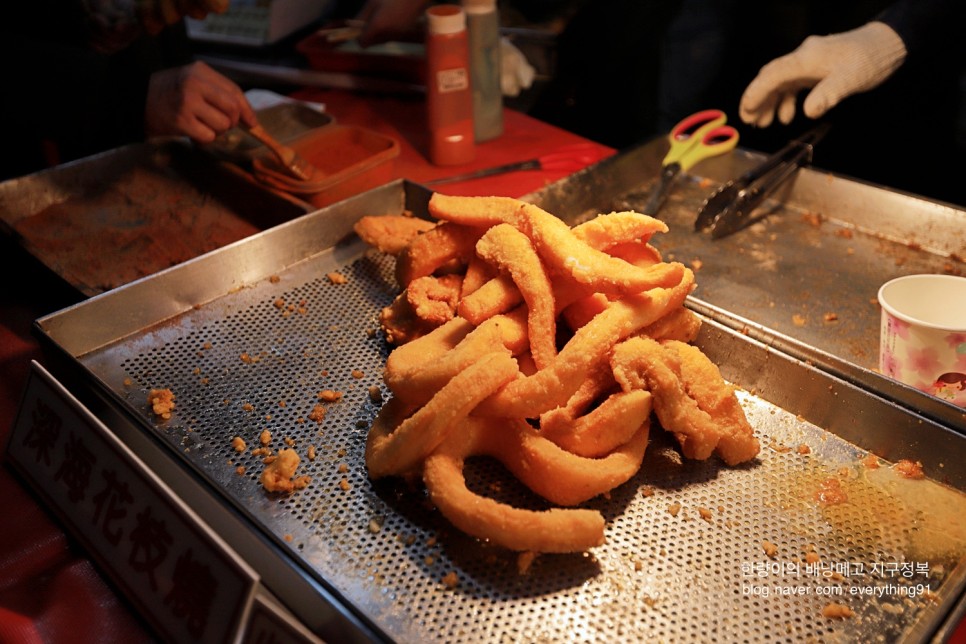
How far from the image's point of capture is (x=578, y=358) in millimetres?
1329

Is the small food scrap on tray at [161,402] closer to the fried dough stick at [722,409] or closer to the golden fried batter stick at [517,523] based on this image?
the golden fried batter stick at [517,523]

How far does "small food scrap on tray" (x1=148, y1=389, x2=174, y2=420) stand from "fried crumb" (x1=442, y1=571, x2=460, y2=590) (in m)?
0.74

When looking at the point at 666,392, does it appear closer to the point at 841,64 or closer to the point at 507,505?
the point at 507,505

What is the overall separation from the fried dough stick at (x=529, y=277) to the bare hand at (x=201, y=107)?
4.56 ft

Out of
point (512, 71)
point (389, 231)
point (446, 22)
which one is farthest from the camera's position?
point (512, 71)

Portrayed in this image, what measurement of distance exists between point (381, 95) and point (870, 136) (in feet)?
7.48

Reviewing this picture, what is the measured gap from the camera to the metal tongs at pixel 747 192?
227cm

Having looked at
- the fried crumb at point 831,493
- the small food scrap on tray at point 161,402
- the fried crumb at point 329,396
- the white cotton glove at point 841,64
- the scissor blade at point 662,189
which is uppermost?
the white cotton glove at point 841,64

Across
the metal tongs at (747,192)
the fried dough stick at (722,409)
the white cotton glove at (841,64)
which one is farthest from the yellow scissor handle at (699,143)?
the fried dough stick at (722,409)

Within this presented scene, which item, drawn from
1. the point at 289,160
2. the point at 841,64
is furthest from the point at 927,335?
the point at 289,160

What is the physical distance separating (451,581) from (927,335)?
3.49 ft

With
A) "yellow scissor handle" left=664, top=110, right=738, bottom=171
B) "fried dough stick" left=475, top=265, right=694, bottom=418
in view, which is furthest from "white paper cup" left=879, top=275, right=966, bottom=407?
"yellow scissor handle" left=664, top=110, right=738, bottom=171

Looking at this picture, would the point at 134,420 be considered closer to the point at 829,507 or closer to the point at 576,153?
the point at 829,507

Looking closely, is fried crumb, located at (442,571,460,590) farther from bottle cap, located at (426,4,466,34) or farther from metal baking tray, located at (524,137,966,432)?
bottle cap, located at (426,4,466,34)
